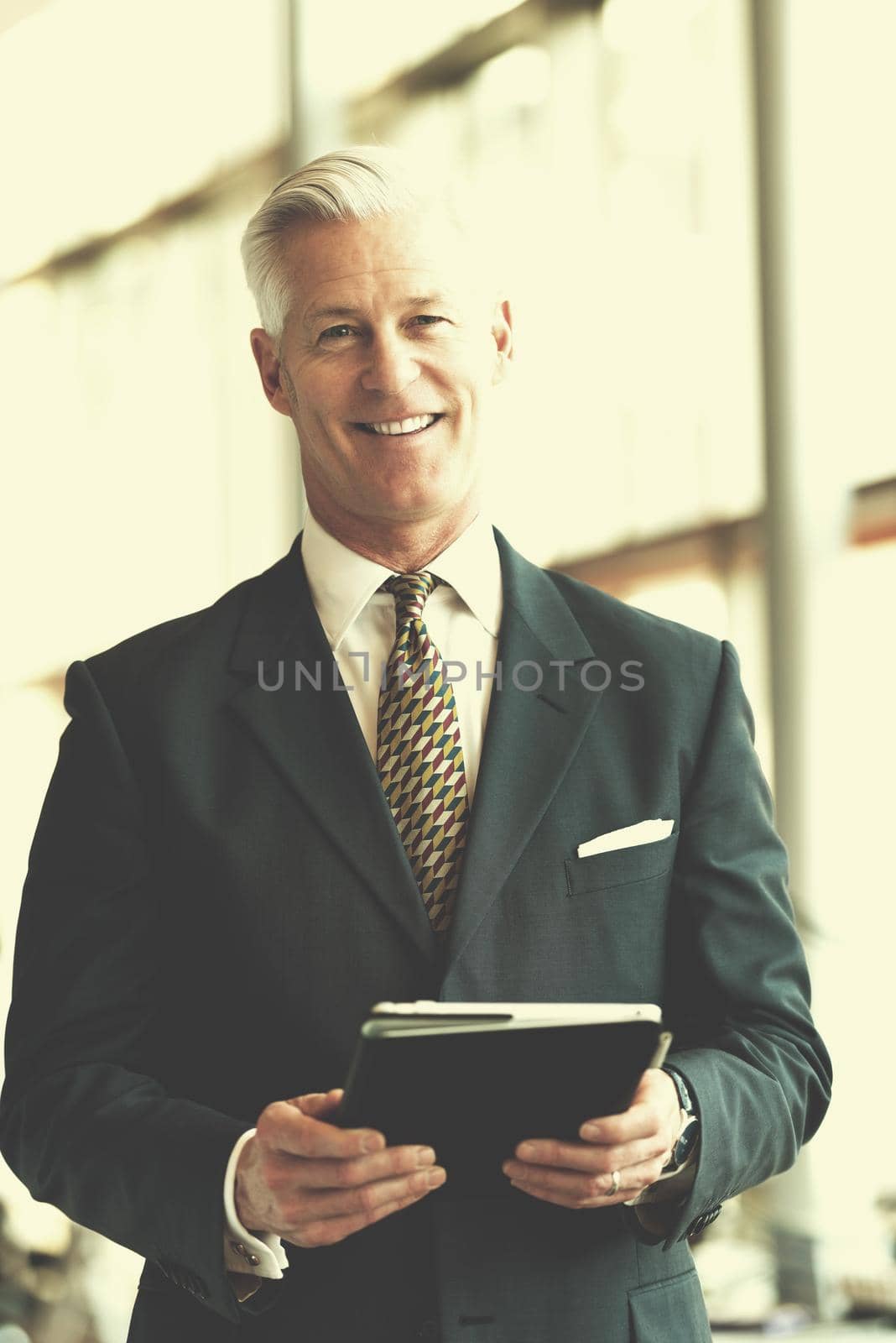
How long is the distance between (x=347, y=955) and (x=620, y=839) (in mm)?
281

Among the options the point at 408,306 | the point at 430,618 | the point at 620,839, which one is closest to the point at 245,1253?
the point at 620,839

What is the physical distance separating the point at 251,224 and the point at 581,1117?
3.26 feet

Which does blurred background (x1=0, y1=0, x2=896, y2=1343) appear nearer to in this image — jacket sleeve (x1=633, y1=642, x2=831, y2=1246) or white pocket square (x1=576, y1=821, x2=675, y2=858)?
jacket sleeve (x1=633, y1=642, x2=831, y2=1246)

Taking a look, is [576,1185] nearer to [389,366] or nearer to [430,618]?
[430,618]

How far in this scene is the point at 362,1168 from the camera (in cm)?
112

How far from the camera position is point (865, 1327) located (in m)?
3.23

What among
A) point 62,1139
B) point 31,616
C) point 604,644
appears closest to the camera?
point 62,1139

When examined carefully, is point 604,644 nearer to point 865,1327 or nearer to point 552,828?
point 552,828

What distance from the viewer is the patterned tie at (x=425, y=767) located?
1.45 metres

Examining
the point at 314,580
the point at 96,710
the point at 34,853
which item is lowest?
the point at 34,853

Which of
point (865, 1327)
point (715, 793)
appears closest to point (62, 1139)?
point (715, 793)

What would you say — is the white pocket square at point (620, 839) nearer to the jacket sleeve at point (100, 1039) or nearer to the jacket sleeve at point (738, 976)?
the jacket sleeve at point (738, 976)

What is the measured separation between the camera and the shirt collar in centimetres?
159

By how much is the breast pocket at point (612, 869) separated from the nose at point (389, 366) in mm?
511
